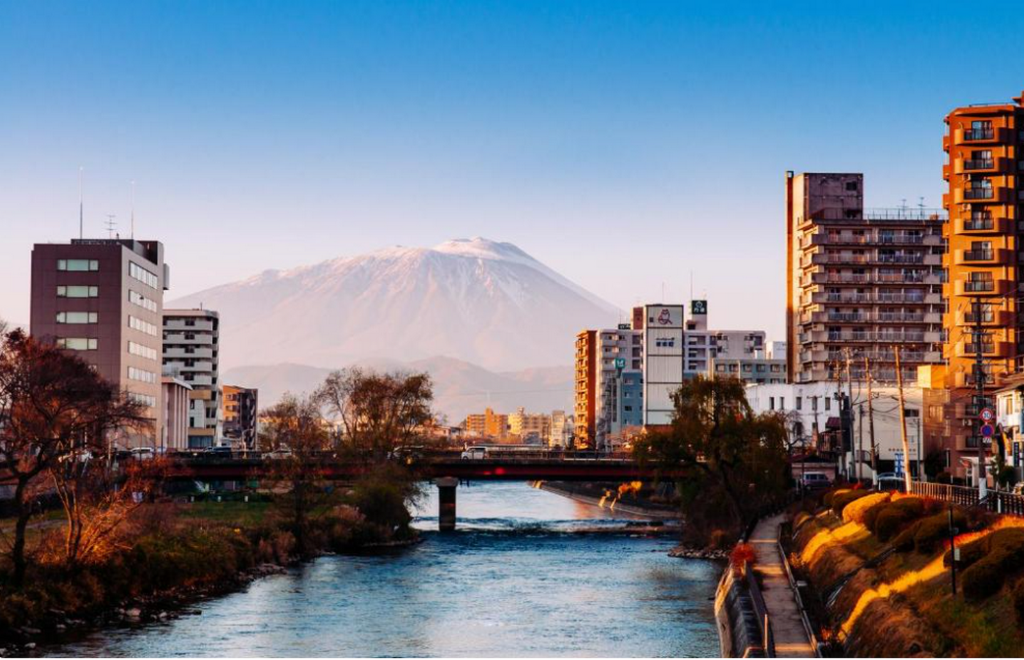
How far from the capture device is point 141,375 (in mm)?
175750

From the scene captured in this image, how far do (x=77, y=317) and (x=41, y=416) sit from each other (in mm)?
95892

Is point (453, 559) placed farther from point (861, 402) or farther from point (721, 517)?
point (861, 402)

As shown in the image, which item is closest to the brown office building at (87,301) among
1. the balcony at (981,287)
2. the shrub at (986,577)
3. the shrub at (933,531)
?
the balcony at (981,287)

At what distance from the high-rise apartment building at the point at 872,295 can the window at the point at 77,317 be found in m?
90.5

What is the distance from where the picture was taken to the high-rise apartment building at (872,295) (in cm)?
16788

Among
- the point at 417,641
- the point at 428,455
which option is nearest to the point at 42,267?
the point at 428,455

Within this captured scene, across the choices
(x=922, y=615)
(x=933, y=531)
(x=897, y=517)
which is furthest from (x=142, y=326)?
(x=922, y=615)

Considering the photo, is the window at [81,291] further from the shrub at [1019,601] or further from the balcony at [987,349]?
the shrub at [1019,601]

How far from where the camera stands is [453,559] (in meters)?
103

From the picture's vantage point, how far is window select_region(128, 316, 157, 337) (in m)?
172

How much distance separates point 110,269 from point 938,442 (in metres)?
100

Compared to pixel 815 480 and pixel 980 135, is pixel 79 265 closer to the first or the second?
pixel 815 480

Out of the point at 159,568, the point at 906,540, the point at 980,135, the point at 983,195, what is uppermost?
the point at 980,135

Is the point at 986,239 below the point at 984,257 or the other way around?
the other way around
